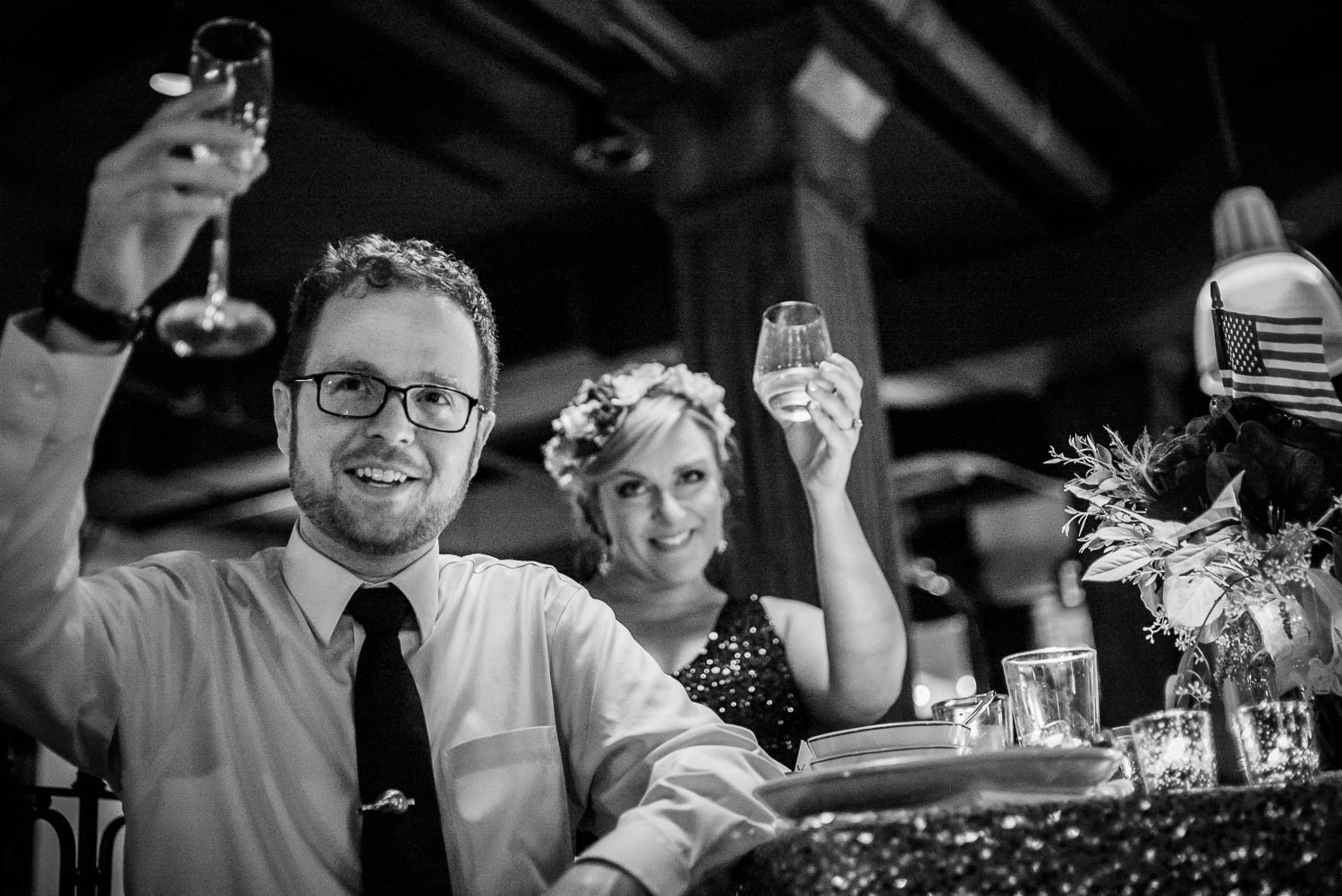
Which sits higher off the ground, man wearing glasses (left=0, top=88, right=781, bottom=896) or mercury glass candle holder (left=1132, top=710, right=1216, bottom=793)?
man wearing glasses (left=0, top=88, right=781, bottom=896)

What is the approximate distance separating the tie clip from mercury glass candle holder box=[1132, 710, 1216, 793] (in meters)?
0.79

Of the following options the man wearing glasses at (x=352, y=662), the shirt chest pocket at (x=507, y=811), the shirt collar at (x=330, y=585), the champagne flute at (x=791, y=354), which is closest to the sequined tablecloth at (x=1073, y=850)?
the man wearing glasses at (x=352, y=662)

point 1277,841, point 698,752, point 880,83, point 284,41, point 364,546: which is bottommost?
point 1277,841

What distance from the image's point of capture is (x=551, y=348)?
7148 millimetres

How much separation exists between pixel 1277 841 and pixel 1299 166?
204 inches

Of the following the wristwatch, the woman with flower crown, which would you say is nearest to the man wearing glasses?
the wristwatch

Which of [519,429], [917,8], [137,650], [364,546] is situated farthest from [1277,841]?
[519,429]

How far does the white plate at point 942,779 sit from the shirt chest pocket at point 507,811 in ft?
1.27

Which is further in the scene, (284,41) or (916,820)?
(284,41)

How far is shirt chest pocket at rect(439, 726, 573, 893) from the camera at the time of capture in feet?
4.99

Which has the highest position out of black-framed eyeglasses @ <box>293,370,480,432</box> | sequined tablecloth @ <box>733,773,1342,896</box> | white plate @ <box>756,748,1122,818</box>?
black-framed eyeglasses @ <box>293,370,480,432</box>

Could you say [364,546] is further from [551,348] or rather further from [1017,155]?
[551,348]

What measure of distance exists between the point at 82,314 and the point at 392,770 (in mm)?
607

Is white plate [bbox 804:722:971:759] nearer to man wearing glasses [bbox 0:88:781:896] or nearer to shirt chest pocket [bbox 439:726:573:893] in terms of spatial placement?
man wearing glasses [bbox 0:88:781:896]
